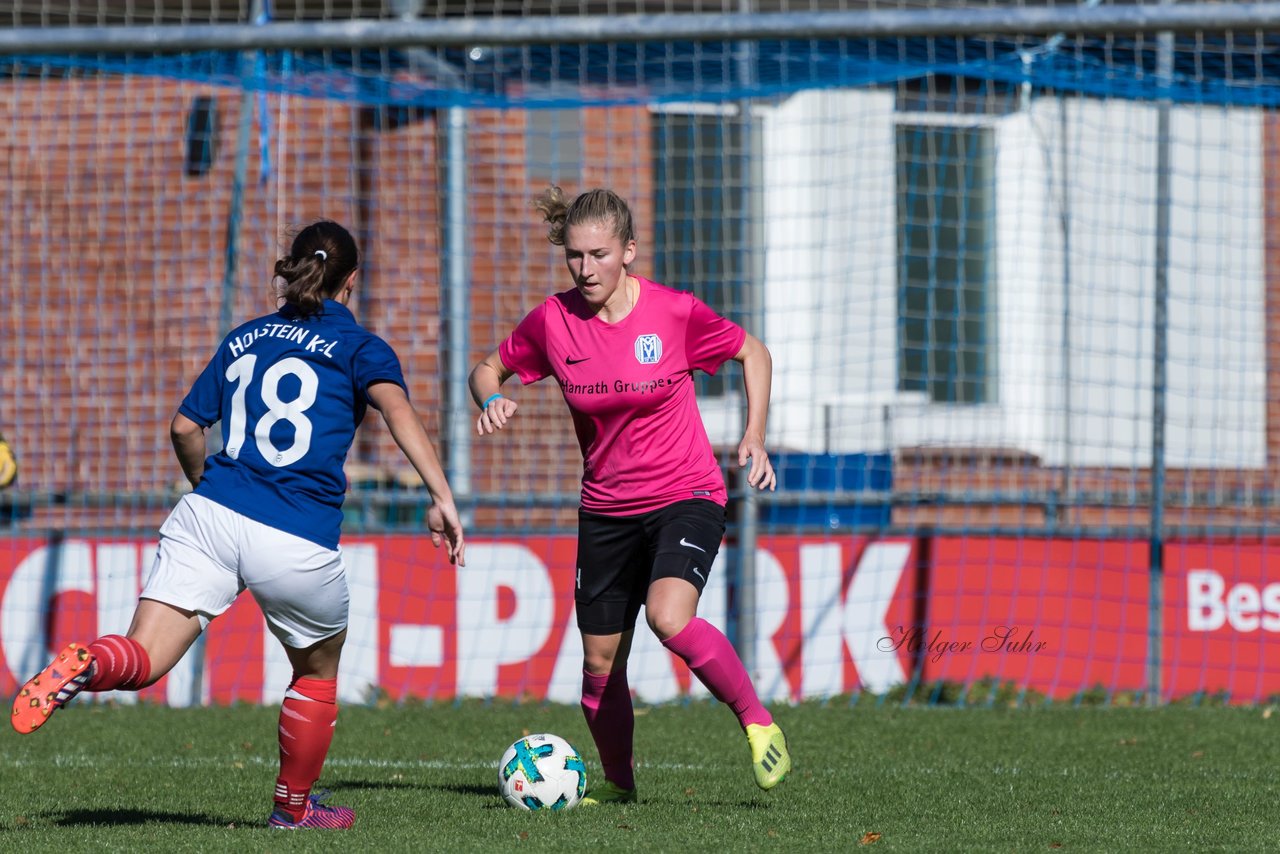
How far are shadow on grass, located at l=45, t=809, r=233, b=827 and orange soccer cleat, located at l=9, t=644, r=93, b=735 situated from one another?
0.87m

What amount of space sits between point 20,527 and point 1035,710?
5430mm

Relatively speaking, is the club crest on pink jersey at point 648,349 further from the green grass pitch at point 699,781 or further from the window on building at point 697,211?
the window on building at point 697,211

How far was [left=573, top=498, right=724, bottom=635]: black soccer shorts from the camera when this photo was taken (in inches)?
198

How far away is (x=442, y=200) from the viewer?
9.57 meters

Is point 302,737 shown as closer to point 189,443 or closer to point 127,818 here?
point 127,818

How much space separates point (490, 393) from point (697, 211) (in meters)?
4.89

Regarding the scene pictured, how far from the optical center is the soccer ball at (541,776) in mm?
5125

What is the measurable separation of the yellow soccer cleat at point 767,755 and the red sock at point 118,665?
5.74ft

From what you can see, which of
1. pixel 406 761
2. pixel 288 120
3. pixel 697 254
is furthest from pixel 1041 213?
pixel 406 761

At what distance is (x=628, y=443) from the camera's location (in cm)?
512

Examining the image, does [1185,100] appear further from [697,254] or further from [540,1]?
[540,1]

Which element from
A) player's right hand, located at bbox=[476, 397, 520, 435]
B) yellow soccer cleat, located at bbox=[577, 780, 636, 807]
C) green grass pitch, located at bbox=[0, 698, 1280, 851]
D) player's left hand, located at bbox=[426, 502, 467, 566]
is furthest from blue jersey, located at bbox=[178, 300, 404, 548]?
yellow soccer cleat, located at bbox=[577, 780, 636, 807]
